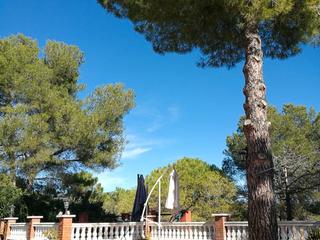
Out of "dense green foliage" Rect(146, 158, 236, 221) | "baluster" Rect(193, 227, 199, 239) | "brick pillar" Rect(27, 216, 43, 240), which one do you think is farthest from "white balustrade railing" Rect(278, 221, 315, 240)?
"dense green foliage" Rect(146, 158, 236, 221)

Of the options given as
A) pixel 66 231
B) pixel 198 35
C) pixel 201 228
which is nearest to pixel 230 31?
pixel 198 35

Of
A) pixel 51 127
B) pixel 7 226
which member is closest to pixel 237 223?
pixel 7 226

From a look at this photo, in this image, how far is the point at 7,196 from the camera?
1396 centimetres

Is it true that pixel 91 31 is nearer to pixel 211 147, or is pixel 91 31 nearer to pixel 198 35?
pixel 198 35

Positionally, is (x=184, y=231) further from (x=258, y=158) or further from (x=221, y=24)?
(x=221, y=24)

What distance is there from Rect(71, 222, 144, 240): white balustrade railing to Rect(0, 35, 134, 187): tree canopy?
18.3 feet

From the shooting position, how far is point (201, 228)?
32.7 feet

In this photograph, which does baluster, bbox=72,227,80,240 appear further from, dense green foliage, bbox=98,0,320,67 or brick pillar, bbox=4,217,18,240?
dense green foliage, bbox=98,0,320,67

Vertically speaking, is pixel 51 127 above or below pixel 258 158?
above

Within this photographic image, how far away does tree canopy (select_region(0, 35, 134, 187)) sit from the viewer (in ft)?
50.3

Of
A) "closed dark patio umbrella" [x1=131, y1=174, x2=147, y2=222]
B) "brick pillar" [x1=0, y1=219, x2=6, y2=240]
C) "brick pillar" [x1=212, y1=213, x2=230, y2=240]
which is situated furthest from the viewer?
"brick pillar" [x1=0, y1=219, x2=6, y2=240]

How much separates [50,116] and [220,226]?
9757 millimetres

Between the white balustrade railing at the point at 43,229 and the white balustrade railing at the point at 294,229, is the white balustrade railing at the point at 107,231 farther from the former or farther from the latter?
the white balustrade railing at the point at 294,229

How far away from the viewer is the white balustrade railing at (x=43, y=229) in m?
10.7
